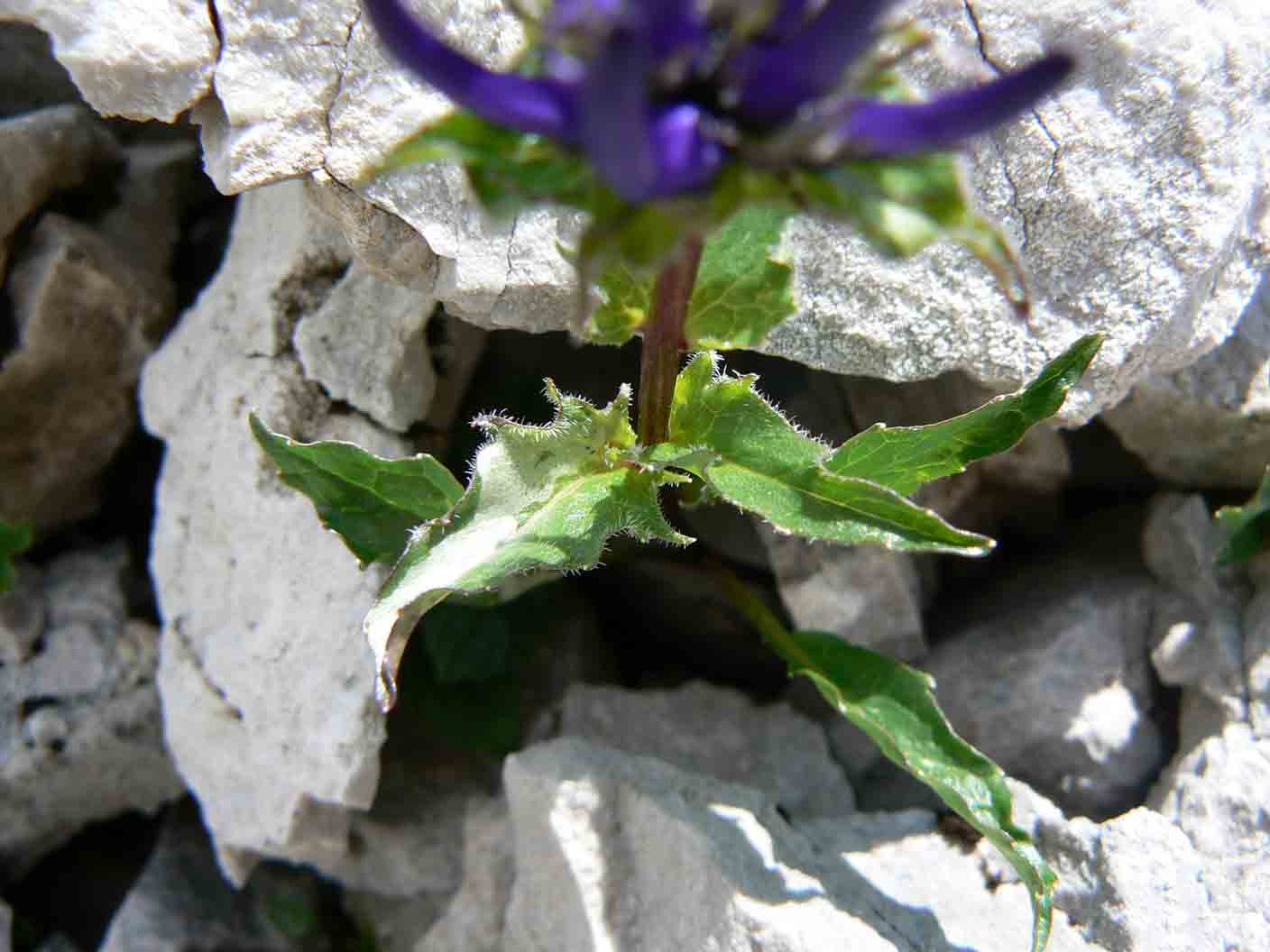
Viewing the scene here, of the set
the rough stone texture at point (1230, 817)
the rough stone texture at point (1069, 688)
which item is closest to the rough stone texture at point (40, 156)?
the rough stone texture at point (1069, 688)

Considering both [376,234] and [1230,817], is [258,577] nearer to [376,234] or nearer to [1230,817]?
[376,234]

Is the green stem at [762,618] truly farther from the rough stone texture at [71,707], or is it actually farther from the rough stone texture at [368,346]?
the rough stone texture at [71,707]

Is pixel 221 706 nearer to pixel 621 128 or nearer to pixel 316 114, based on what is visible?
pixel 316 114

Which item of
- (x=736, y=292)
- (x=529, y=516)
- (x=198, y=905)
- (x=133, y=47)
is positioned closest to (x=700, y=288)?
(x=736, y=292)

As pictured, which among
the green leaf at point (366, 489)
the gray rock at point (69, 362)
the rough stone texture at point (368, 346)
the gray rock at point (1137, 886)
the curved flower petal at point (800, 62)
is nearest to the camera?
the curved flower petal at point (800, 62)

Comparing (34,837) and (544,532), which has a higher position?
(544,532)

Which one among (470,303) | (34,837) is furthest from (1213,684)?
(34,837)
